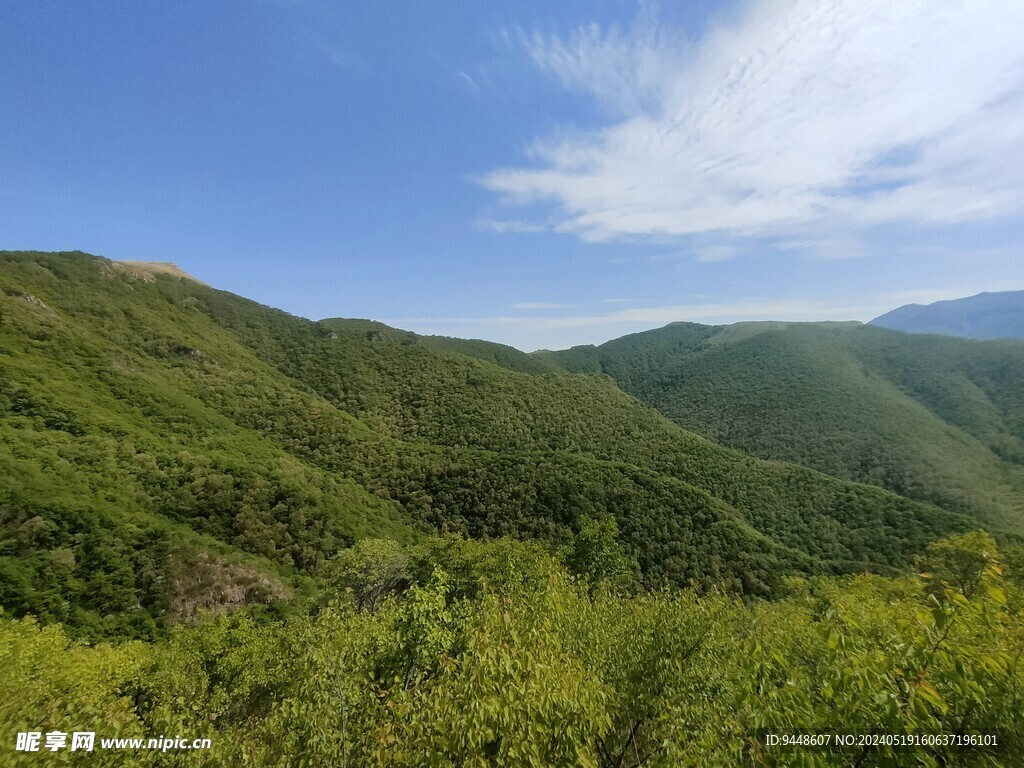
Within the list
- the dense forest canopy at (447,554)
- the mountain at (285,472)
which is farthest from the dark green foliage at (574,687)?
the mountain at (285,472)

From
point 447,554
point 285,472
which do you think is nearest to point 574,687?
point 447,554

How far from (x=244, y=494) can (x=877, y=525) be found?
13622 centimetres

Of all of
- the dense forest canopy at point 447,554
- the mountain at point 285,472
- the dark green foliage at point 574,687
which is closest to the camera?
the dark green foliage at point 574,687

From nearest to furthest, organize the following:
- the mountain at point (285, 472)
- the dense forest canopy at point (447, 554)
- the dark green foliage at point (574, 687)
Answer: the dark green foliage at point (574, 687) → the dense forest canopy at point (447, 554) → the mountain at point (285, 472)

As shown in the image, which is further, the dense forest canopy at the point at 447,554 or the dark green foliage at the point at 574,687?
the dense forest canopy at the point at 447,554

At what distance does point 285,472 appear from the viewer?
8156 cm

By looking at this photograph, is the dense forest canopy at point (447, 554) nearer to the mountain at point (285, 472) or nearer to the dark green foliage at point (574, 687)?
the dark green foliage at point (574, 687)

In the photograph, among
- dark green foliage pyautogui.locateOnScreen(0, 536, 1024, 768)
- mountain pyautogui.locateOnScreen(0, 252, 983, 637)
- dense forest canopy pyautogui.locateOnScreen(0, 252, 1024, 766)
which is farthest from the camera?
mountain pyautogui.locateOnScreen(0, 252, 983, 637)

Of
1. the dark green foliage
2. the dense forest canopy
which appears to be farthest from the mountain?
the dark green foliage

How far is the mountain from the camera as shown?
50375 millimetres

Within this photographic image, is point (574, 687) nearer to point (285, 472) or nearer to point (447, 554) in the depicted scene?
point (447, 554)

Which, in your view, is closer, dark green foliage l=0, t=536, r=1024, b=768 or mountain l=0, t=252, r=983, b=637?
dark green foliage l=0, t=536, r=1024, b=768

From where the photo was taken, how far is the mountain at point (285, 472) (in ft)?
165

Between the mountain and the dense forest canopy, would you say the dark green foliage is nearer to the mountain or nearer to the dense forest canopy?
the dense forest canopy
